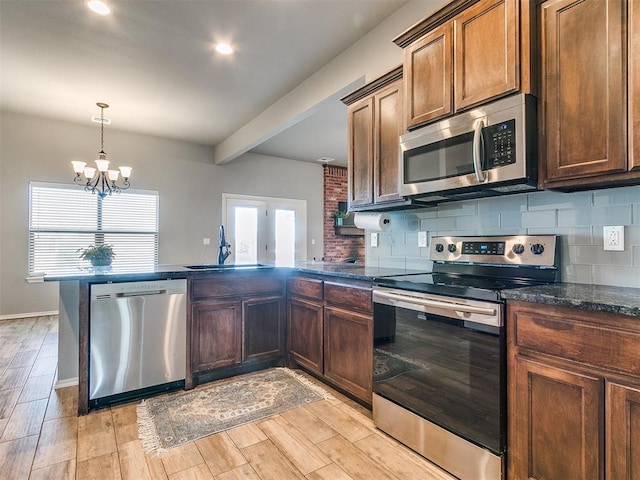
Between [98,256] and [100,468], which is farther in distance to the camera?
[98,256]

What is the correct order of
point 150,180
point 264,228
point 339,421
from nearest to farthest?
point 339,421 → point 150,180 → point 264,228

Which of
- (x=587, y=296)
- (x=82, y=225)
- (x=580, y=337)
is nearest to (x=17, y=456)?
(x=580, y=337)

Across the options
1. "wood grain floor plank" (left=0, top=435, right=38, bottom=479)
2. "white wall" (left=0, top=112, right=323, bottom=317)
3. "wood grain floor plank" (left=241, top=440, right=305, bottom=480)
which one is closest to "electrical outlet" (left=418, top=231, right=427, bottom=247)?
"wood grain floor plank" (left=241, top=440, right=305, bottom=480)

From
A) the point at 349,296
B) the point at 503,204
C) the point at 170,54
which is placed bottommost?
Answer: the point at 349,296

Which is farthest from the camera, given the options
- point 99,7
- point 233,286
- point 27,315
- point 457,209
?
point 27,315

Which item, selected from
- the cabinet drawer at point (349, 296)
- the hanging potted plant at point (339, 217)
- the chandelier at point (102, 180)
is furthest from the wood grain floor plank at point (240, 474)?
the hanging potted plant at point (339, 217)

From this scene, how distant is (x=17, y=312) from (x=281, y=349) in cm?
433

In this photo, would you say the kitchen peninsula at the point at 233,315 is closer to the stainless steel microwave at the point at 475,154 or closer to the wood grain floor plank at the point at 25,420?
the wood grain floor plank at the point at 25,420

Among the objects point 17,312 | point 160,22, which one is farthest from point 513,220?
point 17,312

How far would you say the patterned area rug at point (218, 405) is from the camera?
79.9 inches

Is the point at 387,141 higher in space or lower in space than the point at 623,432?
higher

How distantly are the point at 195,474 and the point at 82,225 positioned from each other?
483 cm

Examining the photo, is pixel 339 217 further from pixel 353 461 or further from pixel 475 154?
pixel 353 461

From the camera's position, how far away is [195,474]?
167cm
